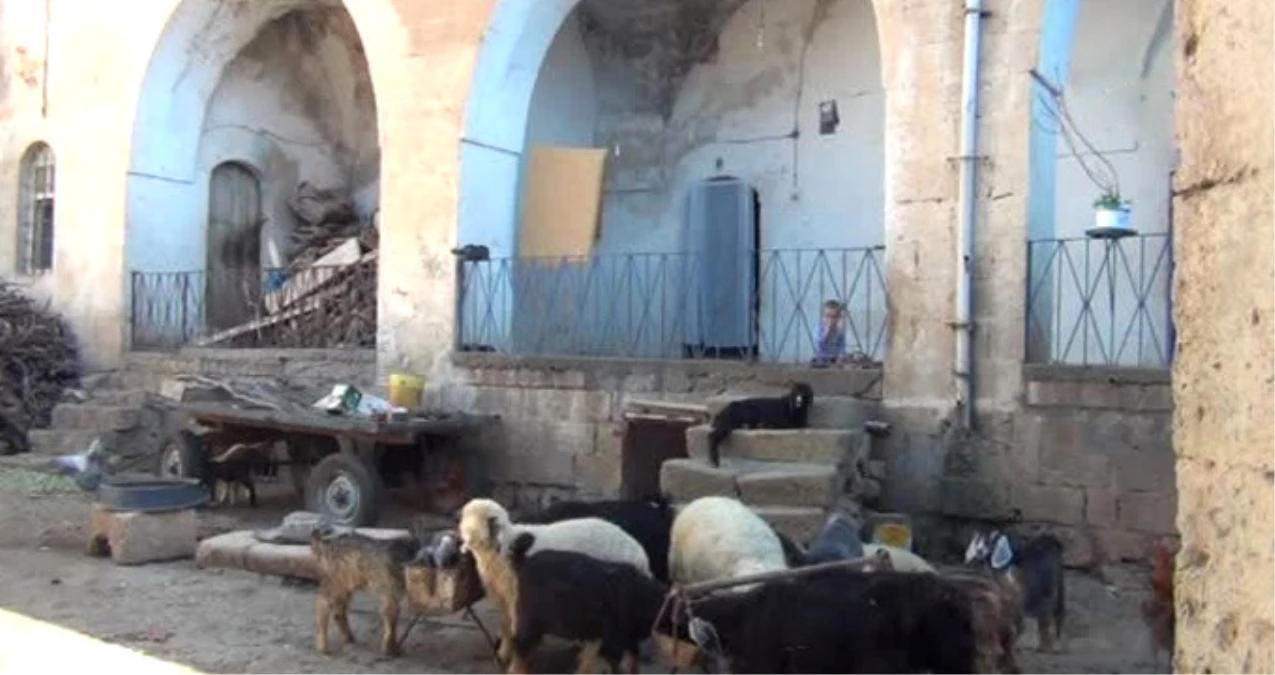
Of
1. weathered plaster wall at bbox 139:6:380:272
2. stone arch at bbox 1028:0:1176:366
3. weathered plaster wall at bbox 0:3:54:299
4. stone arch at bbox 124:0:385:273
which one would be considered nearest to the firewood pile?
weathered plaster wall at bbox 139:6:380:272

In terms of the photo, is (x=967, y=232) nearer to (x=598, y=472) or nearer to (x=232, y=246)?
(x=598, y=472)

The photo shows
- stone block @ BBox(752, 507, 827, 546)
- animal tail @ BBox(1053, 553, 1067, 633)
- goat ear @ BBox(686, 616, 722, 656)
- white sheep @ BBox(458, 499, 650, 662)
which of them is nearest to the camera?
goat ear @ BBox(686, 616, 722, 656)

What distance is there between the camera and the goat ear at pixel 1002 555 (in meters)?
6.15

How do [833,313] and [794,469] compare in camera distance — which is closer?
[794,469]

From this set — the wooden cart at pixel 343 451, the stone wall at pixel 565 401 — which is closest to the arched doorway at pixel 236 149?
the wooden cart at pixel 343 451

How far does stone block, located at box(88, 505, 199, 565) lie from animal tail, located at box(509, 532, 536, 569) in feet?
13.3

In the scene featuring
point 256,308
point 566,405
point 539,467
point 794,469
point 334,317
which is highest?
point 256,308

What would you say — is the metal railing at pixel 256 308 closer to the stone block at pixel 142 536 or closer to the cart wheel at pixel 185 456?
the cart wheel at pixel 185 456

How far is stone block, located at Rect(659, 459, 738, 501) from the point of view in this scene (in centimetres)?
721

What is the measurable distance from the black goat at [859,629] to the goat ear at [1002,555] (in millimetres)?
1607

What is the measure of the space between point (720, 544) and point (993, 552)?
1524 millimetres

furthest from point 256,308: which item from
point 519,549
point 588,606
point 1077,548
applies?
point 588,606

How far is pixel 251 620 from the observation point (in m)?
6.88

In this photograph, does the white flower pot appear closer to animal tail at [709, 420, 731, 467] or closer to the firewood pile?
animal tail at [709, 420, 731, 467]
